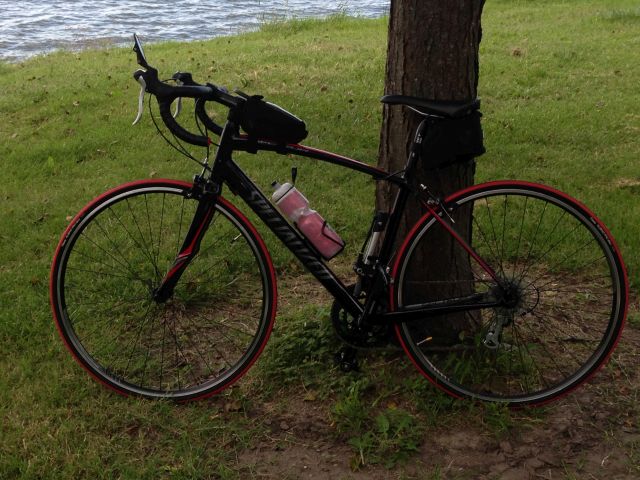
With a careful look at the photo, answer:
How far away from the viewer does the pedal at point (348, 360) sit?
3.40 metres

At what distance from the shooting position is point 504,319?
323 centimetres

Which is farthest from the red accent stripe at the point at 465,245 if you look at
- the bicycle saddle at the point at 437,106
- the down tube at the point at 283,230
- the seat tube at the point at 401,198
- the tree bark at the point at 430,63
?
the down tube at the point at 283,230

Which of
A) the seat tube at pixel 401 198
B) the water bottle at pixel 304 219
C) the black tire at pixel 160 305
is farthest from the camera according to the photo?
the black tire at pixel 160 305

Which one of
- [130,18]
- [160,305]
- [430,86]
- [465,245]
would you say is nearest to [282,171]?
[160,305]

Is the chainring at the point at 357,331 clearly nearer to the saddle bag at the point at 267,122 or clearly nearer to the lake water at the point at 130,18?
the saddle bag at the point at 267,122

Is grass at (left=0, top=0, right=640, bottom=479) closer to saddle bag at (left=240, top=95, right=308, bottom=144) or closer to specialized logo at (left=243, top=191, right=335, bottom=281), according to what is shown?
specialized logo at (left=243, top=191, right=335, bottom=281)

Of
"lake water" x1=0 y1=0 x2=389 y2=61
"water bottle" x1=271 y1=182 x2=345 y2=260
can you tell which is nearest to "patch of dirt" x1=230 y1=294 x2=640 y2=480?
"water bottle" x1=271 y1=182 x2=345 y2=260

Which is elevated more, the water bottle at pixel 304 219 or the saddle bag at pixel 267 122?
the saddle bag at pixel 267 122

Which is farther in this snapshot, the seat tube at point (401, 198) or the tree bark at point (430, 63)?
the tree bark at point (430, 63)

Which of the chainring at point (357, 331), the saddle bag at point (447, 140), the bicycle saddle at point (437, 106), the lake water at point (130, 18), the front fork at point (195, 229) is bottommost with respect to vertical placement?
the lake water at point (130, 18)

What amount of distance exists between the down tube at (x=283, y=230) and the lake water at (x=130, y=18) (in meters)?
11.3

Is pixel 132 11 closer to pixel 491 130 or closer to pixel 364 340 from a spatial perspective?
pixel 491 130

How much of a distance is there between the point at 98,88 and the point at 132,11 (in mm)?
9400

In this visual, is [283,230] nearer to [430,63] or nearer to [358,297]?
[358,297]
